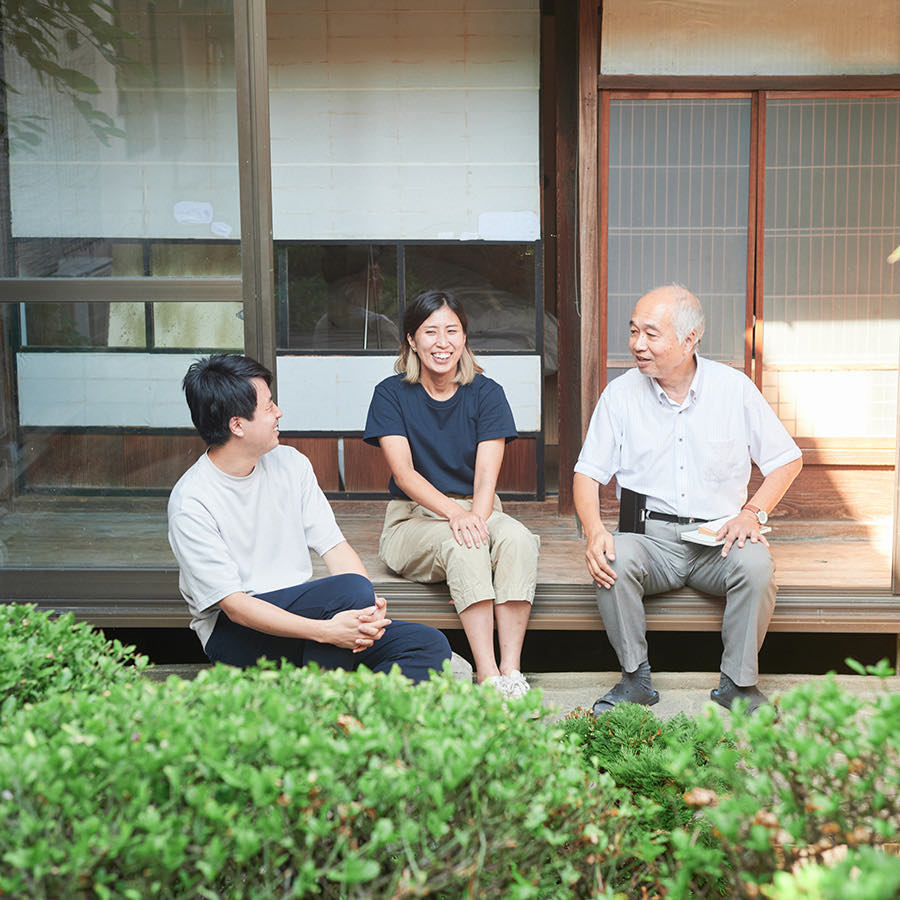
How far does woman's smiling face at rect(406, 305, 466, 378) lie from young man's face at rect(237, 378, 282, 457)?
84 cm

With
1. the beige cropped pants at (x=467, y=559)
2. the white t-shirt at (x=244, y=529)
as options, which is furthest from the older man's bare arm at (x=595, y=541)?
the white t-shirt at (x=244, y=529)

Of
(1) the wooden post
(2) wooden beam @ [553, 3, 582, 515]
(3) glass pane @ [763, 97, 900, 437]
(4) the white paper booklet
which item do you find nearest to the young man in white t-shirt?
(4) the white paper booklet

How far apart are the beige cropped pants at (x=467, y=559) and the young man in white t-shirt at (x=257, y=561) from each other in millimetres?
451

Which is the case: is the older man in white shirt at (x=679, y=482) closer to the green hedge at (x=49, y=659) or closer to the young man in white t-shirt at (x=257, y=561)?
the young man in white t-shirt at (x=257, y=561)

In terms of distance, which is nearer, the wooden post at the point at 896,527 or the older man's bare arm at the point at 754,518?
the older man's bare arm at the point at 754,518

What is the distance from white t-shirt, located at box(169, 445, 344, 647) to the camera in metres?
2.58

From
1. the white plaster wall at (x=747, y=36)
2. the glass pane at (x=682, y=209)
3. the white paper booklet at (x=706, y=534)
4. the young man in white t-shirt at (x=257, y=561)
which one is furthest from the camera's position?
the glass pane at (x=682, y=209)

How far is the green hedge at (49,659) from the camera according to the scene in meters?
1.93

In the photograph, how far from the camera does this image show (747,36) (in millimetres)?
4281

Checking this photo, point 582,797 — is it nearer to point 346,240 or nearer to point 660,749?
point 660,749

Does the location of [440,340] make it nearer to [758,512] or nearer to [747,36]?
[758,512]

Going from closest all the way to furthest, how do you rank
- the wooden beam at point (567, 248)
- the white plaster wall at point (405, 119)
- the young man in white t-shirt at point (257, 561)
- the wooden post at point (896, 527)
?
the young man in white t-shirt at point (257, 561)
the wooden post at point (896, 527)
the wooden beam at point (567, 248)
the white plaster wall at point (405, 119)

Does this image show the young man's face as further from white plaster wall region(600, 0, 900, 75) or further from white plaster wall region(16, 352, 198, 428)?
white plaster wall region(600, 0, 900, 75)

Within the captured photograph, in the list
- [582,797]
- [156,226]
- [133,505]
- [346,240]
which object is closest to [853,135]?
[346,240]
